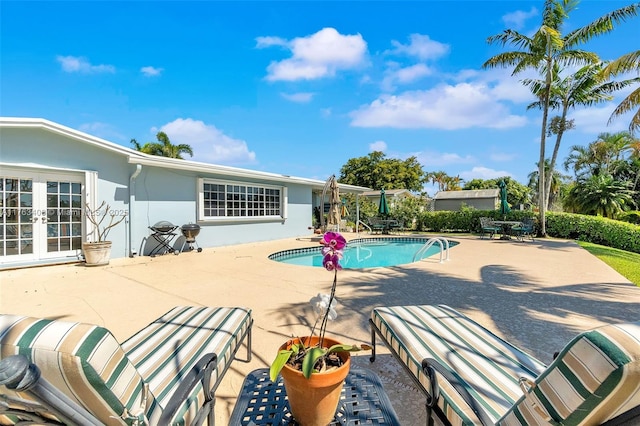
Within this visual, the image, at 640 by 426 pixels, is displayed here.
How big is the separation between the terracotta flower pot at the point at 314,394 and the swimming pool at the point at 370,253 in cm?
708

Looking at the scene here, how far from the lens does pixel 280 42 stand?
13219 mm

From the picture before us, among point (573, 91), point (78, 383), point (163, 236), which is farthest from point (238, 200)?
point (573, 91)

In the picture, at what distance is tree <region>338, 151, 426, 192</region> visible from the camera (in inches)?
1388

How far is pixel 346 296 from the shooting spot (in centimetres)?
488

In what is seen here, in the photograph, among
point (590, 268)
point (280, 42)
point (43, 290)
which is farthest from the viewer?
point (280, 42)

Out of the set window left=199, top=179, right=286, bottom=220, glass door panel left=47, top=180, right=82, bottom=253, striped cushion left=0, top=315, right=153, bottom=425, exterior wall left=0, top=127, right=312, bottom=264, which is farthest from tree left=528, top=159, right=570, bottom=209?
striped cushion left=0, top=315, right=153, bottom=425

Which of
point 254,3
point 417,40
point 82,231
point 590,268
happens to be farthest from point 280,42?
point 590,268

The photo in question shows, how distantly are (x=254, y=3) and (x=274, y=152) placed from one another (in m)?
16.4

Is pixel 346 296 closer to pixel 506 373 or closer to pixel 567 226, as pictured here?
pixel 506 373

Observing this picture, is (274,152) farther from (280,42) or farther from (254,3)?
(254,3)

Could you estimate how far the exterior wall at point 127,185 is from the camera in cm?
701

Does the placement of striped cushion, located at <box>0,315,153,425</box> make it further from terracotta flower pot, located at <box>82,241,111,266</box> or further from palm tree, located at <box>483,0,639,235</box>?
palm tree, located at <box>483,0,639,235</box>

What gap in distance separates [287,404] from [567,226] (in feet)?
57.9

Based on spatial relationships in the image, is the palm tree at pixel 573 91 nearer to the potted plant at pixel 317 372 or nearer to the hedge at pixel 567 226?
the hedge at pixel 567 226
